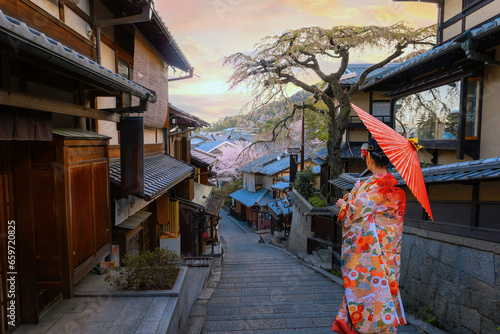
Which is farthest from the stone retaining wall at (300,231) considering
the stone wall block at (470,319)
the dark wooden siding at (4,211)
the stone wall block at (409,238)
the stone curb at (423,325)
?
the dark wooden siding at (4,211)

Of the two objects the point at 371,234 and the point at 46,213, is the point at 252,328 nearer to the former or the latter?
the point at 371,234

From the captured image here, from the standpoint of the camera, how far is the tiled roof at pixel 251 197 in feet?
110

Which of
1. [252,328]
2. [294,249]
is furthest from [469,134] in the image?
[294,249]

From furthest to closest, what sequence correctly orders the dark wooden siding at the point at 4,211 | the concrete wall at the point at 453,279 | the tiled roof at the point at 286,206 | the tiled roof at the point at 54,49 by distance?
1. the tiled roof at the point at 286,206
2. the concrete wall at the point at 453,279
3. the dark wooden siding at the point at 4,211
4. the tiled roof at the point at 54,49

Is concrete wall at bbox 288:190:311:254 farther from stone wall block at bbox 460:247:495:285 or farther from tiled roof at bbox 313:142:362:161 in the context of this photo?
stone wall block at bbox 460:247:495:285

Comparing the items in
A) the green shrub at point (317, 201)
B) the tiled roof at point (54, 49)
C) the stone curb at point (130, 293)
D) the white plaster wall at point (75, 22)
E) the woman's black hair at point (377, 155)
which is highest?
the white plaster wall at point (75, 22)

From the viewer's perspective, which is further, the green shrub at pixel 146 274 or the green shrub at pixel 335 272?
the green shrub at pixel 335 272

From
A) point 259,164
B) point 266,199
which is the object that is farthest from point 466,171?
point 259,164

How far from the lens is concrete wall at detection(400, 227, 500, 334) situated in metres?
4.48

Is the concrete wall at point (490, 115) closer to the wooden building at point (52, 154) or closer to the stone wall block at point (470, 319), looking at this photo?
the stone wall block at point (470, 319)

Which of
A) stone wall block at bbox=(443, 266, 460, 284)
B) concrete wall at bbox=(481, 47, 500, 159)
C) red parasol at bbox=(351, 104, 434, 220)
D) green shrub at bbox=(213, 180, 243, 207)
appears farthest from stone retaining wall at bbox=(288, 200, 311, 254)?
green shrub at bbox=(213, 180, 243, 207)

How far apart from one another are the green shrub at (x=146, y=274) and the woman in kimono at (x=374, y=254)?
3.00 metres

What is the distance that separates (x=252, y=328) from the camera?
5738mm

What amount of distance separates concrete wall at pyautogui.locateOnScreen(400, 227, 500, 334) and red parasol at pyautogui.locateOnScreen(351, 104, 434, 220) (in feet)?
7.03
